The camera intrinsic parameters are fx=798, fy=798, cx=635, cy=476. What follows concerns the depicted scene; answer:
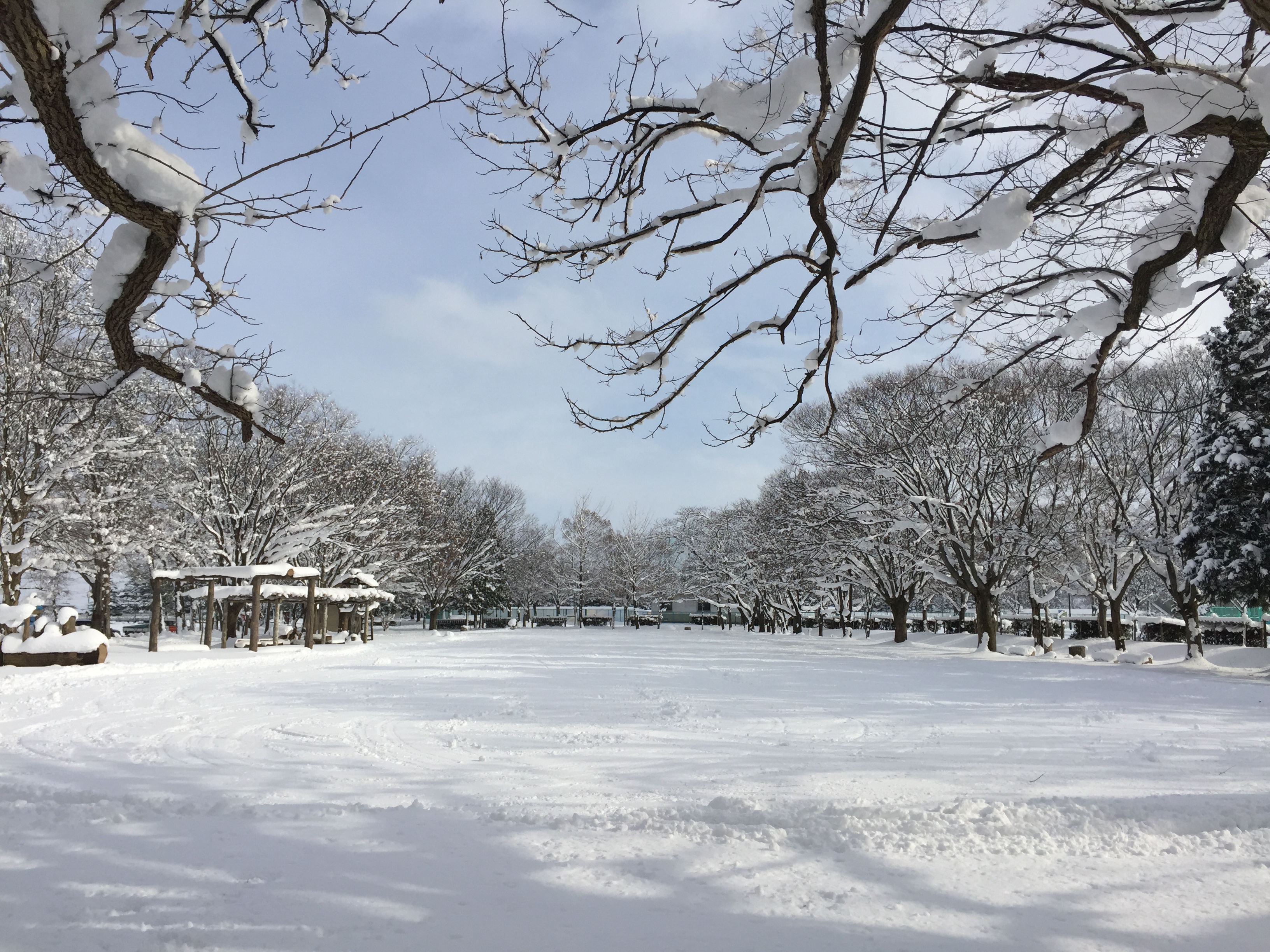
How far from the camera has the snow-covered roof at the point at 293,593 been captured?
2611cm

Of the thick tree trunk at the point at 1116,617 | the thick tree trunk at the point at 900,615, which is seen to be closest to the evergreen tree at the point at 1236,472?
the thick tree trunk at the point at 1116,617

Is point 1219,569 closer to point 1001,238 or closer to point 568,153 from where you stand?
point 1001,238

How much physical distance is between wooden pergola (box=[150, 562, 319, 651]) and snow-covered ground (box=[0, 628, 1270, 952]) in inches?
495

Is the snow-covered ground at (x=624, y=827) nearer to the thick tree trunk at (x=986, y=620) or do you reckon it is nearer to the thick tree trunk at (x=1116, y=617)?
the thick tree trunk at (x=986, y=620)

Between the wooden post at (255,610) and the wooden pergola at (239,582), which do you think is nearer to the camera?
the wooden pergola at (239,582)

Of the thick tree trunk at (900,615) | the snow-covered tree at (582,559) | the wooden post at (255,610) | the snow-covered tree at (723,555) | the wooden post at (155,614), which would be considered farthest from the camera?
the snow-covered tree at (582,559)

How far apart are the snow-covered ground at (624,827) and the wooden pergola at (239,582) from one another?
12.6m

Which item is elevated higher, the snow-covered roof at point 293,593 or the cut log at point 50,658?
the snow-covered roof at point 293,593

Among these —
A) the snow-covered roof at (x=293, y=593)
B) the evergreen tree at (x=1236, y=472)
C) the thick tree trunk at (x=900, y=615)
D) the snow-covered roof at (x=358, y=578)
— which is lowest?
the thick tree trunk at (x=900, y=615)

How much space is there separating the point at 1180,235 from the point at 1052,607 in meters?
86.1

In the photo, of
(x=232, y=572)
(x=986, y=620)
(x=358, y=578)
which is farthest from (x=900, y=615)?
(x=232, y=572)

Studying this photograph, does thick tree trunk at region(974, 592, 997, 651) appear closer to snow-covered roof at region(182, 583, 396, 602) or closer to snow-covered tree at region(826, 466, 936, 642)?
snow-covered tree at region(826, 466, 936, 642)

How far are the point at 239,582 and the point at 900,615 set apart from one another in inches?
986

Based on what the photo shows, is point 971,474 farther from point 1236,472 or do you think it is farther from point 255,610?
point 255,610
